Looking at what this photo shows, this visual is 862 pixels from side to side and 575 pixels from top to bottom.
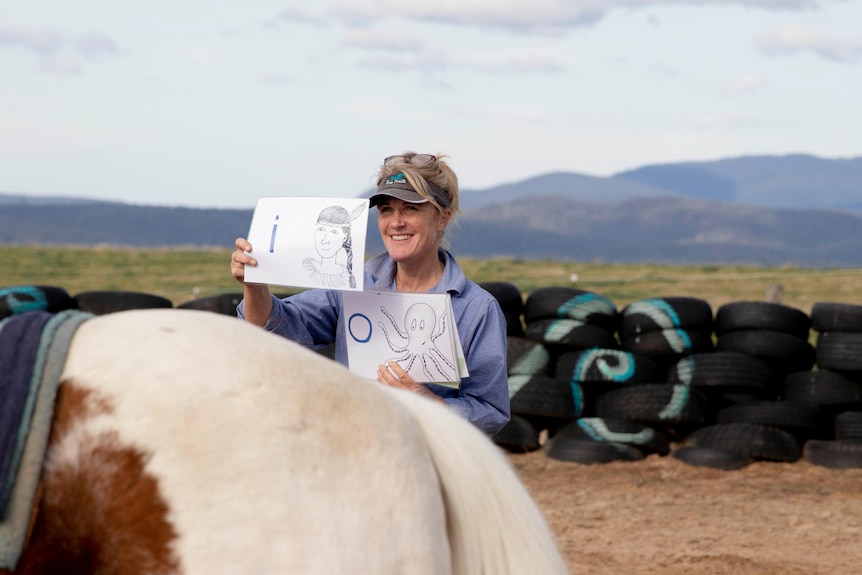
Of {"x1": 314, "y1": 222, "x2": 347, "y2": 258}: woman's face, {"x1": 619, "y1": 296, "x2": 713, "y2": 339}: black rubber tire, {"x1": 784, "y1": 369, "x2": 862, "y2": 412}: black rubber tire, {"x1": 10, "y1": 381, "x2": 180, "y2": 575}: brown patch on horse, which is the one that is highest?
{"x1": 314, "y1": 222, "x2": 347, "y2": 258}: woman's face

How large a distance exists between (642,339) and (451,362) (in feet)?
18.0

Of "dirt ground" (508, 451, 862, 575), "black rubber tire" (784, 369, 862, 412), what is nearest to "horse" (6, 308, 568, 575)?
"dirt ground" (508, 451, 862, 575)

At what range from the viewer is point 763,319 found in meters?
7.84

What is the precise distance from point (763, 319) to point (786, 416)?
0.89 meters

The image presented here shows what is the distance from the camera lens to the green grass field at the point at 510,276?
18.8 metres

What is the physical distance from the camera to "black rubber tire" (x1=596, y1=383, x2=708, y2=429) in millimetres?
7332

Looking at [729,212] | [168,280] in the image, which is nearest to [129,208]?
[729,212]

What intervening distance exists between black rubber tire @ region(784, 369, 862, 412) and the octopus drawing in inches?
228

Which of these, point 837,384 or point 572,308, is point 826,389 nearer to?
point 837,384

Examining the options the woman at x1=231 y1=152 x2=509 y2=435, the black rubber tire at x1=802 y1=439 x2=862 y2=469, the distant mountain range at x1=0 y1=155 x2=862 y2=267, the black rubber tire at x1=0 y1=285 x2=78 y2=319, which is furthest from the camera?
the distant mountain range at x1=0 y1=155 x2=862 y2=267

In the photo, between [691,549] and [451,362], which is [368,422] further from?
[691,549]

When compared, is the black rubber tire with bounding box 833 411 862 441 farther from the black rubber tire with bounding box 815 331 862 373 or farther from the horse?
the horse

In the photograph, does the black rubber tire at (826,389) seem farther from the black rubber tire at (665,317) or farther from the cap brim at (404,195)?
the cap brim at (404,195)

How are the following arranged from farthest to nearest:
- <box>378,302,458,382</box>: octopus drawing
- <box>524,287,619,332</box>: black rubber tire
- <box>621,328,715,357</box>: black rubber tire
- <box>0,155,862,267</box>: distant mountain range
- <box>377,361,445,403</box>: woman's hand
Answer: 1. <box>0,155,862,267</box>: distant mountain range
2. <box>524,287,619,332</box>: black rubber tire
3. <box>621,328,715,357</box>: black rubber tire
4. <box>378,302,458,382</box>: octopus drawing
5. <box>377,361,445,403</box>: woman's hand
